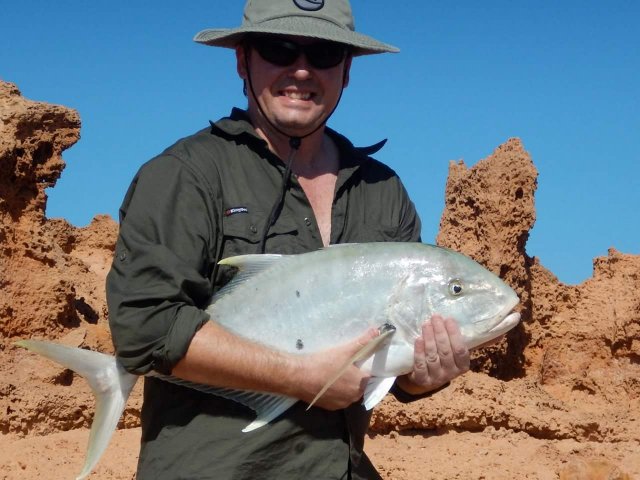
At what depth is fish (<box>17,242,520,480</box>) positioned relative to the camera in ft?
10.0

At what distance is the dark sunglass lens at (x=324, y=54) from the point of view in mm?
3492

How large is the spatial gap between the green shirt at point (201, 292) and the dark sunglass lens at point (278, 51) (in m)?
0.29

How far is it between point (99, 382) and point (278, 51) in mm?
1366

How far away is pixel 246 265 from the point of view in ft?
10.1

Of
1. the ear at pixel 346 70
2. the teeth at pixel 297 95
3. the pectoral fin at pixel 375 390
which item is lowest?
the pectoral fin at pixel 375 390

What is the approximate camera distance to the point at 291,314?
308cm

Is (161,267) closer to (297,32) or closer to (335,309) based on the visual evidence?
(335,309)

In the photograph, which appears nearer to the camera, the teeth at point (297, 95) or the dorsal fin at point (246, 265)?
the dorsal fin at point (246, 265)

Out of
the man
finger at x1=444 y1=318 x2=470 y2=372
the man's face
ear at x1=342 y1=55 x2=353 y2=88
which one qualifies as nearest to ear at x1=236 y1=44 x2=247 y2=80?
the man

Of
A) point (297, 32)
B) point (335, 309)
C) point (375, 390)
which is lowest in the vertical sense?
point (375, 390)

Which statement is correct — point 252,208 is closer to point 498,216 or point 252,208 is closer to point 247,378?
point 247,378

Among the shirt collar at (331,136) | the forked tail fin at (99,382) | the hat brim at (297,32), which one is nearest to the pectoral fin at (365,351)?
the forked tail fin at (99,382)

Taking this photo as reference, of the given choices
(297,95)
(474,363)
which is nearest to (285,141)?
(297,95)

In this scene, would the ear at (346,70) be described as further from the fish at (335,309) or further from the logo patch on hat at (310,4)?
the fish at (335,309)
